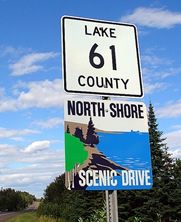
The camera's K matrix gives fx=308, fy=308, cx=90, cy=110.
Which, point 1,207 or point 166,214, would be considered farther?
point 1,207

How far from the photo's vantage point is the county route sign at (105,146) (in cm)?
199

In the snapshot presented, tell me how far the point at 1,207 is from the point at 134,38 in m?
134

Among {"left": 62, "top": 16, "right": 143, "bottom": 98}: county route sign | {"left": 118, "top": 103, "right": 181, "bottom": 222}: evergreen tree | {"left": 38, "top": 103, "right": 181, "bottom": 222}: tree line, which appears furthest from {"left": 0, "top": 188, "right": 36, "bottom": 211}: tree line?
{"left": 62, "top": 16, "right": 143, "bottom": 98}: county route sign

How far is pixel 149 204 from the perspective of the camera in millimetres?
25578

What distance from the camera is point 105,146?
6.90 feet

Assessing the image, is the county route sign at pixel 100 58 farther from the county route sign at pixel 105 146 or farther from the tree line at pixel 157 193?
the tree line at pixel 157 193

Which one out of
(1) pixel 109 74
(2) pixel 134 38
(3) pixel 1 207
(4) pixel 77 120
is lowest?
(3) pixel 1 207

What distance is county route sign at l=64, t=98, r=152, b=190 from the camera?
1990 mm

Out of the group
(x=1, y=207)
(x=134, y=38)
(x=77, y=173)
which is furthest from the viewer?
(x=1, y=207)

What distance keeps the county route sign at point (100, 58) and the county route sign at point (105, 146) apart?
0.14 metres

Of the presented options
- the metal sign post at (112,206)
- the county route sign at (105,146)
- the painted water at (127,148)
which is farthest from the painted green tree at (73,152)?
the metal sign post at (112,206)

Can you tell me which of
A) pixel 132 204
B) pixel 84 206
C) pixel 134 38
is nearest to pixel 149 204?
pixel 132 204

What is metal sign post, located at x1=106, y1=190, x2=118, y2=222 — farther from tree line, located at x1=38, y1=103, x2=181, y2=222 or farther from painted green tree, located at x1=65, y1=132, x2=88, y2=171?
tree line, located at x1=38, y1=103, x2=181, y2=222

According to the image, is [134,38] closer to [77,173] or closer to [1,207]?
[77,173]
